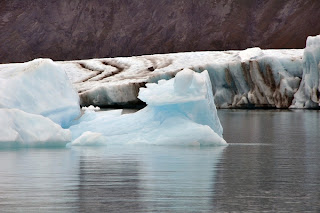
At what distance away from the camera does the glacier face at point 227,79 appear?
30375 mm

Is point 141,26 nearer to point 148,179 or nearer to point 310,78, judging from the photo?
point 310,78

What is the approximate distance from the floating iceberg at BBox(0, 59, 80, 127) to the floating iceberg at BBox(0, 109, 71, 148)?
3.13 feet

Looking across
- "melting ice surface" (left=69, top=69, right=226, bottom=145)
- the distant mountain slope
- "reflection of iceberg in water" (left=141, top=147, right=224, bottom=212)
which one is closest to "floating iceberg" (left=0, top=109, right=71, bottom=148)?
"melting ice surface" (left=69, top=69, right=226, bottom=145)

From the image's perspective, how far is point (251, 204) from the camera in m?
5.84

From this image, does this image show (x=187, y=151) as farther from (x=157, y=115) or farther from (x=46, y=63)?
→ (x=46, y=63)

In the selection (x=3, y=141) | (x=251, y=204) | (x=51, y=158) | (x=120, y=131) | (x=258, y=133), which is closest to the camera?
(x=251, y=204)

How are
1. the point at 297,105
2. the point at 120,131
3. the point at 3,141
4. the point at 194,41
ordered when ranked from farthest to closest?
the point at 194,41, the point at 297,105, the point at 120,131, the point at 3,141

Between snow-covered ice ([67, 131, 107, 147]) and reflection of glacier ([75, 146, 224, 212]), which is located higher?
reflection of glacier ([75, 146, 224, 212])

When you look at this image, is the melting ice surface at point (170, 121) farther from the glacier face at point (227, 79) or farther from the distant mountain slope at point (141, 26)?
the distant mountain slope at point (141, 26)

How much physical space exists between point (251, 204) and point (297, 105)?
24.2 metres

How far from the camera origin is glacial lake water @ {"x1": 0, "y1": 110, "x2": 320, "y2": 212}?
582 cm

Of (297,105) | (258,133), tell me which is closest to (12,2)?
(297,105)

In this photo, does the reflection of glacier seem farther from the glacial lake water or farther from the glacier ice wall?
the glacier ice wall

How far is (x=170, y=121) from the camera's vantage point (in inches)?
445
